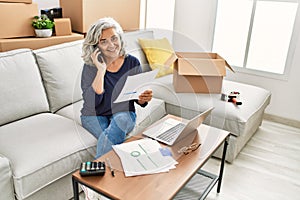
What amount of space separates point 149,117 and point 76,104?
533mm

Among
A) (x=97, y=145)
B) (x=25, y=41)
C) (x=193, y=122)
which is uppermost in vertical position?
(x=25, y=41)

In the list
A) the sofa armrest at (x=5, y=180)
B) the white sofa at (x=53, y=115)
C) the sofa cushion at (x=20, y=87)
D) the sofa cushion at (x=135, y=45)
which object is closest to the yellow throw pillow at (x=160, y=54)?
the sofa cushion at (x=135, y=45)

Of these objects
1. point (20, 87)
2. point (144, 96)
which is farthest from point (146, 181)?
point (20, 87)

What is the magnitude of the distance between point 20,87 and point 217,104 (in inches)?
53.3

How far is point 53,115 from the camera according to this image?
1949 mm

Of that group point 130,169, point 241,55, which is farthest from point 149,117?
point 241,55

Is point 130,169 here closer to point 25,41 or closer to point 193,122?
point 193,122

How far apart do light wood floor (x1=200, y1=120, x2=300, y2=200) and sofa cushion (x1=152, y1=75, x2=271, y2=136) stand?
0.95 ft

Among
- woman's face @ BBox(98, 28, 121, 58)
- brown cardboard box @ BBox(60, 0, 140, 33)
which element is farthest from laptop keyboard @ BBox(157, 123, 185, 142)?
brown cardboard box @ BBox(60, 0, 140, 33)

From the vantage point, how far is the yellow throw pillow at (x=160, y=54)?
261cm

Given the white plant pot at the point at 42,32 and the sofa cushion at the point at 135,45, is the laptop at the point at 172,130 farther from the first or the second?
the white plant pot at the point at 42,32

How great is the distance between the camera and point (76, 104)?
2119mm

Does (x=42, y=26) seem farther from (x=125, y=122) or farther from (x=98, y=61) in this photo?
(x=125, y=122)

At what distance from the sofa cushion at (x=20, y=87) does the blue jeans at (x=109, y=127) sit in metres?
0.35
